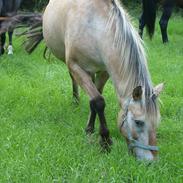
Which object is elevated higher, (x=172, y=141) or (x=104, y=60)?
(x=104, y=60)

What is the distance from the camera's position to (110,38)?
14.6 ft

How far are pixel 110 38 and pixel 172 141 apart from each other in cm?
139

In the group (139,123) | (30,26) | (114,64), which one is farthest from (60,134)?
(30,26)

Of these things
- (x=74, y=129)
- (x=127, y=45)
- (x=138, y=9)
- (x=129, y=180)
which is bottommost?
(x=138, y=9)

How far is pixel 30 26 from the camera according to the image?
6.77m

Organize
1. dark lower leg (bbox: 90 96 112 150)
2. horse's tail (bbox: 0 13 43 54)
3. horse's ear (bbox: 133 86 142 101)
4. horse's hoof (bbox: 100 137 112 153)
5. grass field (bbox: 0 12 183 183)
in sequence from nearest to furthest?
grass field (bbox: 0 12 183 183) → horse's ear (bbox: 133 86 142 101) → horse's hoof (bbox: 100 137 112 153) → dark lower leg (bbox: 90 96 112 150) → horse's tail (bbox: 0 13 43 54)

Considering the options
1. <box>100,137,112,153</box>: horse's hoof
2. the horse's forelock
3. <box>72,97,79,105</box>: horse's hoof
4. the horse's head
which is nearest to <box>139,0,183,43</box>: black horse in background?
<box>72,97,79,105</box>: horse's hoof

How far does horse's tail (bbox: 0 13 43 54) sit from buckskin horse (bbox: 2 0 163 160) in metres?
1.45

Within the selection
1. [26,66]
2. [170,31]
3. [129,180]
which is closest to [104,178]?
[129,180]

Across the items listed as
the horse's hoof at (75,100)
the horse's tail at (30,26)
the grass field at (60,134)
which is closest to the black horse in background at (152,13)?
the grass field at (60,134)

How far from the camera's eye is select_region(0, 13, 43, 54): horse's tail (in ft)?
22.0

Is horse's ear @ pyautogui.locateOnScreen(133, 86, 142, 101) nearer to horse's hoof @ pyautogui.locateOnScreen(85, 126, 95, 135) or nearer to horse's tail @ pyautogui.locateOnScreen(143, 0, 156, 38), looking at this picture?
horse's hoof @ pyautogui.locateOnScreen(85, 126, 95, 135)

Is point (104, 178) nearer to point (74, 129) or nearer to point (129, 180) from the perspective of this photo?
point (129, 180)

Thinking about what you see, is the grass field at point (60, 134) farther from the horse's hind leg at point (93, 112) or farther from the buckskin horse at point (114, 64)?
the buckskin horse at point (114, 64)
